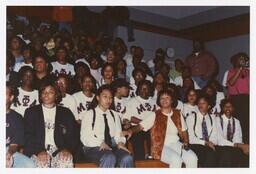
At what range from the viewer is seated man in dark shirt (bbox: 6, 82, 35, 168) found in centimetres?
202

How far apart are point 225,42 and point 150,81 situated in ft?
1.31

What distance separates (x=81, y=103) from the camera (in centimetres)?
210

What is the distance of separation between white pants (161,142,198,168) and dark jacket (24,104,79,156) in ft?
1.38

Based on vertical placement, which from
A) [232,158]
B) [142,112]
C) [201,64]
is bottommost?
[232,158]

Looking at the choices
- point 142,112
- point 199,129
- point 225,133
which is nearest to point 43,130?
point 142,112

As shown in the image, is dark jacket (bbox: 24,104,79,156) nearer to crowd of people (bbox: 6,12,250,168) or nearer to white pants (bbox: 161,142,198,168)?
crowd of people (bbox: 6,12,250,168)

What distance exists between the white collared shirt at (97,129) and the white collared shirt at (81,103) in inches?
0.8

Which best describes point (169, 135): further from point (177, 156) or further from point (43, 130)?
point (43, 130)

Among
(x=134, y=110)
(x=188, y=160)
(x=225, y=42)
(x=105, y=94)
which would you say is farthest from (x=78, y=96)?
(x=225, y=42)

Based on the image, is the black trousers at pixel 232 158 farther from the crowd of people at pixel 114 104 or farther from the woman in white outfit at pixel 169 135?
the woman in white outfit at pixel 169 135

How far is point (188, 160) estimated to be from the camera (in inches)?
81.9

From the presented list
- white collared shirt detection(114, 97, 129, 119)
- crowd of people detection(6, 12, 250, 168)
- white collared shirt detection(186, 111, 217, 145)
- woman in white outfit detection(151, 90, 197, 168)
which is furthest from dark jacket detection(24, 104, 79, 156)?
white collared shirt detection(186, 111, 217, 145)

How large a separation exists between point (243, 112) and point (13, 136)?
3.49ft
